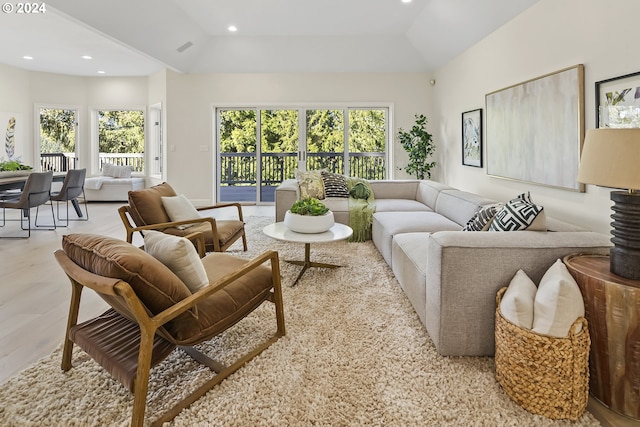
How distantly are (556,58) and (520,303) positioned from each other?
259 centimetres

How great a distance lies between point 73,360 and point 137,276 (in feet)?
3.14

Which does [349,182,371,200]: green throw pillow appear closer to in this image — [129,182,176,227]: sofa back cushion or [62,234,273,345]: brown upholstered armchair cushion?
[129,182,176,227]: sofa back cushion

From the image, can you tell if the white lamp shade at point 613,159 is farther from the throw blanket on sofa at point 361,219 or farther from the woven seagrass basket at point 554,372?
the throw blanket on sofa at point 361,219

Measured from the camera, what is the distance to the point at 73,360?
1.98 m

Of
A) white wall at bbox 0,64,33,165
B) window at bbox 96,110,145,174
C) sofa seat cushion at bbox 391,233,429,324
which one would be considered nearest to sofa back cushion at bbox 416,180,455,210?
sofa seat cushion at bbox 391,233,429,324

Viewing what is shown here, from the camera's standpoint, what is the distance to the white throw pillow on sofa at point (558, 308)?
1.59 m

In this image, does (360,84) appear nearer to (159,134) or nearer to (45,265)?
(159,134)

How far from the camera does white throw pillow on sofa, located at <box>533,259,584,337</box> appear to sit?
159cm

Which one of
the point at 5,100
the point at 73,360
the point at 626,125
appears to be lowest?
the point at 73,360

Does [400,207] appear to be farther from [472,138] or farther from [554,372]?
[554,372]

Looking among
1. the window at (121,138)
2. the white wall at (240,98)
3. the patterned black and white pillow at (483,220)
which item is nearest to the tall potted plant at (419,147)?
the white wall at (240,98)

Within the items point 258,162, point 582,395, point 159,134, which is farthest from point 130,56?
point 582,395

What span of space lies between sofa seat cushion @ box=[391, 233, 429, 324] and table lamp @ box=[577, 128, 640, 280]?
0.95 metres

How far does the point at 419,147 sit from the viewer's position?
661cm
